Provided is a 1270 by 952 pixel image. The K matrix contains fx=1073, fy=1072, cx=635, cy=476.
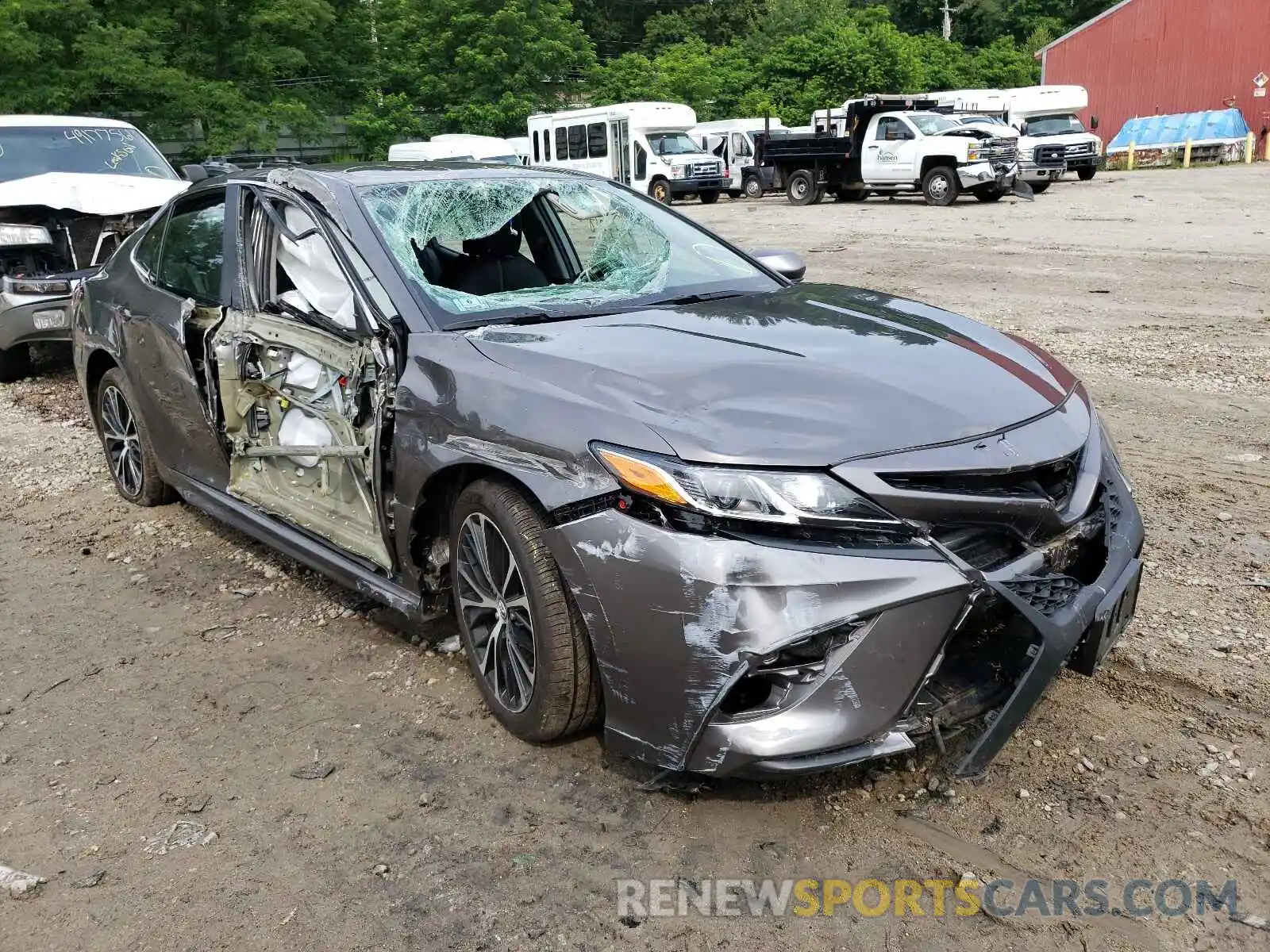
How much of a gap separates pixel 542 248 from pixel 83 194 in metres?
5.81

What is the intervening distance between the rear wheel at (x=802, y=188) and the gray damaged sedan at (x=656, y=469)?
2157 centimetres

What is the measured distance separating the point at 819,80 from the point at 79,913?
137ft

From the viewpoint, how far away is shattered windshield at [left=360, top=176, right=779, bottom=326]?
11.8 feet

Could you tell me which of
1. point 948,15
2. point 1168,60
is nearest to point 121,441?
point 1168,60

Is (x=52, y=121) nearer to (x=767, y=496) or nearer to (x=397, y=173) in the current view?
(x=397, y=173)

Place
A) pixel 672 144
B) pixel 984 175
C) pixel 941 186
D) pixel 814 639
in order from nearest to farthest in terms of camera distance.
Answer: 1. pixel 814 639
2. pixel 984 175
3. pixel 941 186
4. pixel 672 144

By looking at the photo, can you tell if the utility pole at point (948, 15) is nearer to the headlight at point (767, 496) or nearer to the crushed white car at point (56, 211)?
the crushed white car at point (56, 211)

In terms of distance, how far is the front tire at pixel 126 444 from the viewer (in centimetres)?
507

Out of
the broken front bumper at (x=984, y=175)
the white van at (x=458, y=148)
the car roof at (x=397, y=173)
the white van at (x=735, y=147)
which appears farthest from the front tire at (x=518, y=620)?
the white van at (x=458, y=148)

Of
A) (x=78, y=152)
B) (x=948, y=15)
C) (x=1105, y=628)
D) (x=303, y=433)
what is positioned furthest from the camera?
(x=948, y=15)

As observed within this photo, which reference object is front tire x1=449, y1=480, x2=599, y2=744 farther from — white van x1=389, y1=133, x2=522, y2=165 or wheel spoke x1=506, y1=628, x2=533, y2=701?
white van x1=389, y1=133, x2=522, y2=165

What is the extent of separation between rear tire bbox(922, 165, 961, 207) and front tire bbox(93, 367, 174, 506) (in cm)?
1929

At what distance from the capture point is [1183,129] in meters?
34.8

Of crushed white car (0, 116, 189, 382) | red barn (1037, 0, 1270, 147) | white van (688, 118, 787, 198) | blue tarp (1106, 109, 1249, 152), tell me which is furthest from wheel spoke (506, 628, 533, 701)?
red barn (1037, 0, 1270, 147)
